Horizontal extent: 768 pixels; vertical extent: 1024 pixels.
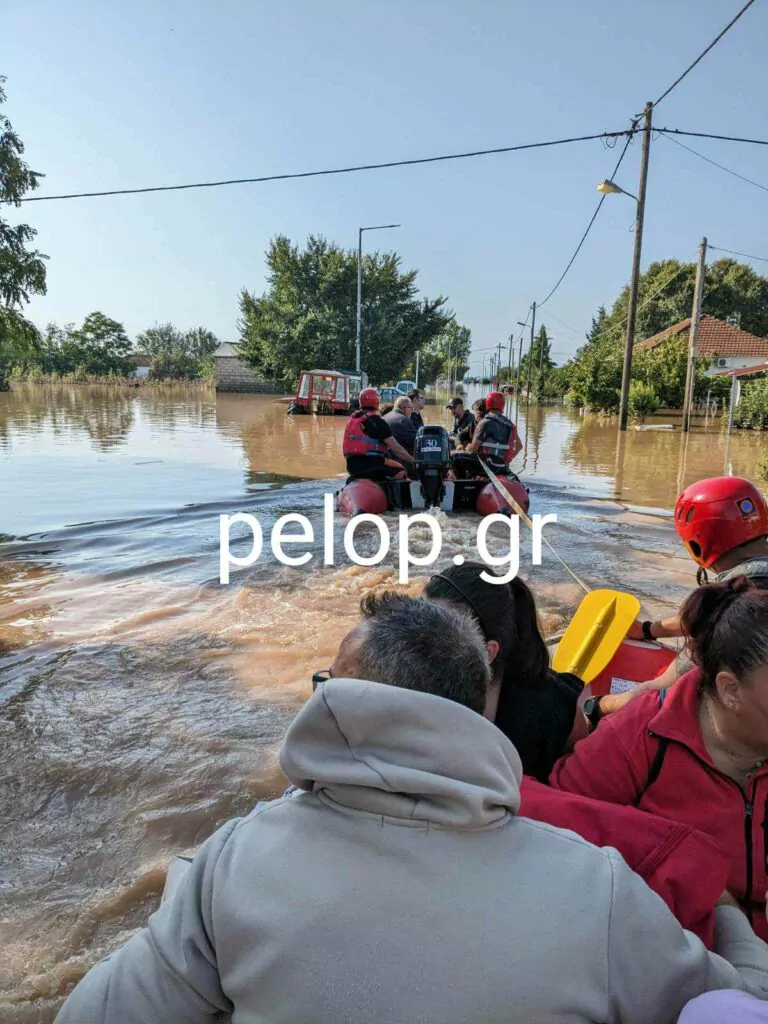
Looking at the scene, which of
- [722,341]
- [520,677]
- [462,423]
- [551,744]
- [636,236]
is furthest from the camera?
[722,341]

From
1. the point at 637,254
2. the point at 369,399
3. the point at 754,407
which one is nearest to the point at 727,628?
the point at 369,399

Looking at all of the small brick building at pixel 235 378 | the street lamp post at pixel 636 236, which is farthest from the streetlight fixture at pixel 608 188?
the small brick building at pixel 235 378

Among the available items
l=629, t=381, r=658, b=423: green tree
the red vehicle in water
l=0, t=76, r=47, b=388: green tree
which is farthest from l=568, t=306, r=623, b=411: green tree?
l=0, t=76, r=47, b=388: green tree

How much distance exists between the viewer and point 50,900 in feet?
8.80

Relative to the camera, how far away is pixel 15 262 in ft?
30.6

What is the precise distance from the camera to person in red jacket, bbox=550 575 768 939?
Answer: 1.63 m

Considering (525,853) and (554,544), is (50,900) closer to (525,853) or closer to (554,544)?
(525,853)

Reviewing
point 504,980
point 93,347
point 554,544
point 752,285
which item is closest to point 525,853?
point 504,980

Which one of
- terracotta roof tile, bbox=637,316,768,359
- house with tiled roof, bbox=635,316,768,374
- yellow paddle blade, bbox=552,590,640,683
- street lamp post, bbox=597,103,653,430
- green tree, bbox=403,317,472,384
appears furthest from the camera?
green tree, bbox=403,317,472,384

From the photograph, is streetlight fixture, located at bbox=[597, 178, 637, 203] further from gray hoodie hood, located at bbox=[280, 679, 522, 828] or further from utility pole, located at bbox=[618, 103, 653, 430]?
gray hoodie hood, located at bbox=[280, 679, 522, 828]

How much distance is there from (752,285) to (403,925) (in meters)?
62.8

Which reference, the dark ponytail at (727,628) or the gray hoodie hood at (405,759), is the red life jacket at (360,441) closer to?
the dark ponytail at (727,628)

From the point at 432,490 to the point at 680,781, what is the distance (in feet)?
26.6

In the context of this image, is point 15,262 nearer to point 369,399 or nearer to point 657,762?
point 369,399
